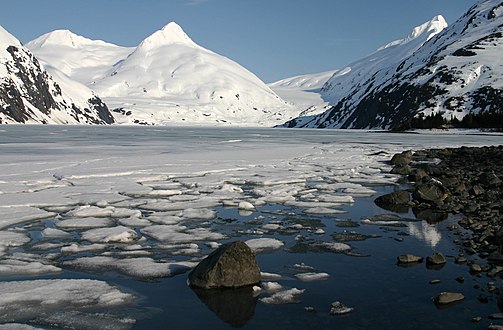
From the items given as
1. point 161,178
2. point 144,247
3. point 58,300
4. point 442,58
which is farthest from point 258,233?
point 442,58

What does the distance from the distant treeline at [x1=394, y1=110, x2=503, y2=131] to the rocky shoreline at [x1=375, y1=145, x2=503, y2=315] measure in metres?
98.9

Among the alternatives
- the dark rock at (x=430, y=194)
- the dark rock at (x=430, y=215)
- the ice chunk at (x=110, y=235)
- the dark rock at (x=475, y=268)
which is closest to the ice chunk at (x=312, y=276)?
the dark rock at (x=475, y=268)

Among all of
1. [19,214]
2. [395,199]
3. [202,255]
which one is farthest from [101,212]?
[395,199]

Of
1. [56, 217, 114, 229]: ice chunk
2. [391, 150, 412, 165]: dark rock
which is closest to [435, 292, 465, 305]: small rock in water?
[56, 217, 114, 229]: ice chunk

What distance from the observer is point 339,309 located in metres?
8.34

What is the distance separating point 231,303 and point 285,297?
101cm

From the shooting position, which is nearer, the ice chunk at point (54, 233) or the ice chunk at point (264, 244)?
the ice chunk at point (264, 244)

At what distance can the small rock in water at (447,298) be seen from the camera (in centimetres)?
870

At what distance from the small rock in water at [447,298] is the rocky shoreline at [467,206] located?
0.20 feet

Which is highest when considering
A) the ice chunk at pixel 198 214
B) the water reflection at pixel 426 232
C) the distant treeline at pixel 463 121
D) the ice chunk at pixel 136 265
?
the distant treeline at pixel 463 121

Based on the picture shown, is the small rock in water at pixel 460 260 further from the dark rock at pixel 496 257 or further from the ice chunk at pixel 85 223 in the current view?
the ice chunk at pixel 85 223

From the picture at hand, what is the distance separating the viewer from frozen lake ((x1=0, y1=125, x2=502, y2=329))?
8.12 metres

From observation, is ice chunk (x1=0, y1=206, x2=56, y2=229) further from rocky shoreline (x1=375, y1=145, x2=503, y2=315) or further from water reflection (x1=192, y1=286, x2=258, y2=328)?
rocky shoreline (x1=375, y1=145, x2=503, y2=315)

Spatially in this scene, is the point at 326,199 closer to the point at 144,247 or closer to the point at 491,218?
the point at 491,218
